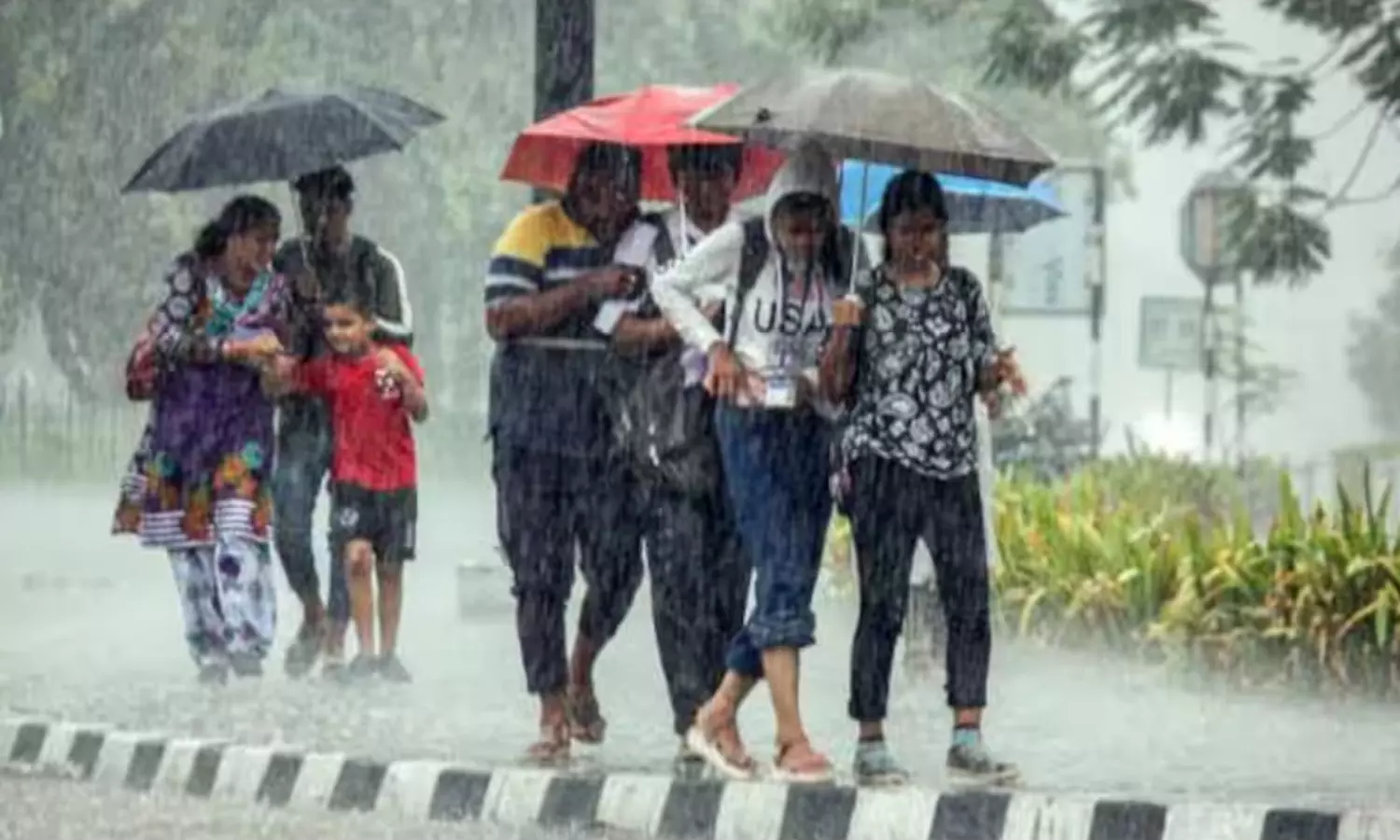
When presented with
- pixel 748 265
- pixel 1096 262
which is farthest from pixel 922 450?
pixel 1096 262

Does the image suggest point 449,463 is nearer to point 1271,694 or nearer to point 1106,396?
point 1106,396

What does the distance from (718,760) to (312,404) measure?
3662 mm

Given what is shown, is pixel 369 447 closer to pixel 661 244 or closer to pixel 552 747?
pixel 552 747

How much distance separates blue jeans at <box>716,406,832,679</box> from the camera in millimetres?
10711

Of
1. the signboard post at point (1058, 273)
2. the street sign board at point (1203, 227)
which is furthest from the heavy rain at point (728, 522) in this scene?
the street sign board at point (1203, 227)

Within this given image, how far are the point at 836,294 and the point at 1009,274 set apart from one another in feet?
58.6

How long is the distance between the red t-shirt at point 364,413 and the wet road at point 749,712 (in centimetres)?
72

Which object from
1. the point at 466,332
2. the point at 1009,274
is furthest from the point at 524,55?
the point at 1009,274

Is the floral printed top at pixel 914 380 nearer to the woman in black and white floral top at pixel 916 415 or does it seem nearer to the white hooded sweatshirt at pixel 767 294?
the woman in black and white floral top at pixel 916 415

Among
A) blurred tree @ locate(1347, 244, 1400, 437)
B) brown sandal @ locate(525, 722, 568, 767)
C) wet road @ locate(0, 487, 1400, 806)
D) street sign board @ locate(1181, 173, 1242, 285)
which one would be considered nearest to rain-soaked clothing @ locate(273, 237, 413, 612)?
wet road @ locate(0, 487, 1400, 806)

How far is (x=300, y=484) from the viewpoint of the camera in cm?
1438

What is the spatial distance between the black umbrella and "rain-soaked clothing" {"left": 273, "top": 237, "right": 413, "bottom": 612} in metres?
0.30

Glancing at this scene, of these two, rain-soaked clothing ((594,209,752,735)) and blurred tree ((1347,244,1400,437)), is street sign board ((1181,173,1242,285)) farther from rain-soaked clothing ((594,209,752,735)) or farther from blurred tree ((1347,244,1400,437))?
blurred tree ((1347,244,1400,437))

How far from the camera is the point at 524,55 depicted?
43812 mm
